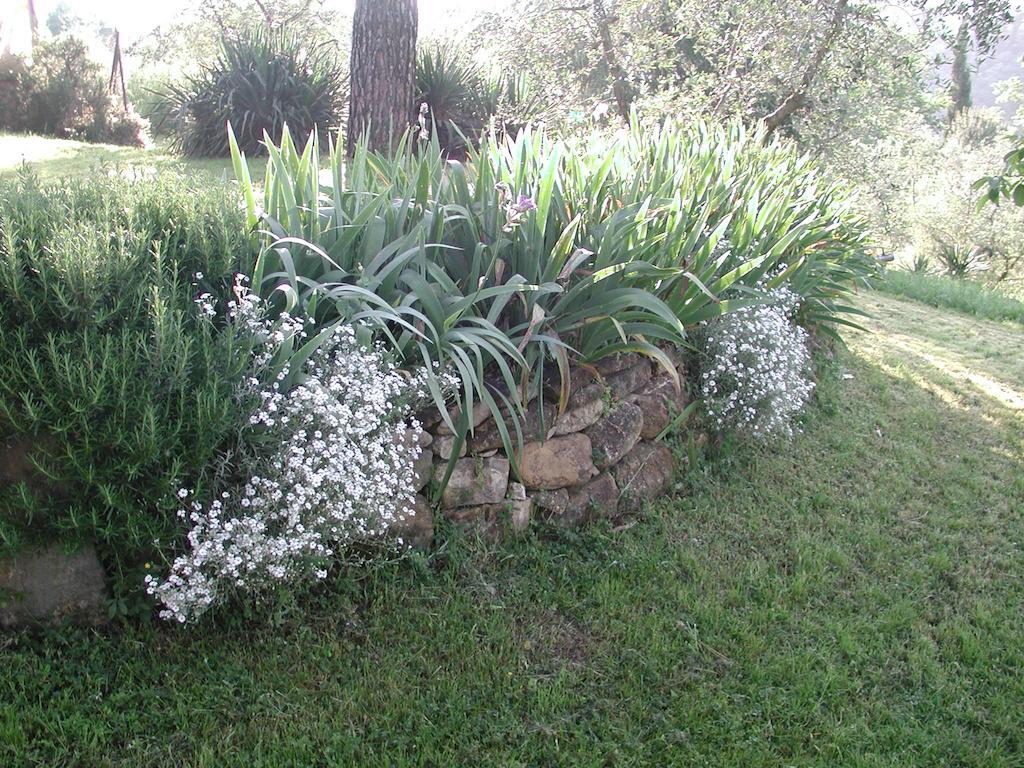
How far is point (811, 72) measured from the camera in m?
9.73

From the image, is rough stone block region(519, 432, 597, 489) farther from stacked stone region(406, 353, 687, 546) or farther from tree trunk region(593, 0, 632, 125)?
tree trunk region(593, 0, 632, 125)

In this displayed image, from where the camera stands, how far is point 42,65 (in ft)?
42.3

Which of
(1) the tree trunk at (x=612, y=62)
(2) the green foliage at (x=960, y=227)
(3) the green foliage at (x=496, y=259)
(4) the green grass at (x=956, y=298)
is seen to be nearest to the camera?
(3) the green foliage at (x=496, y=259)

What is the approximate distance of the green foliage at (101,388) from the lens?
2.41 meters

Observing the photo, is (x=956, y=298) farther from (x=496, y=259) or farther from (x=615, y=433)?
(x=496, y=259)

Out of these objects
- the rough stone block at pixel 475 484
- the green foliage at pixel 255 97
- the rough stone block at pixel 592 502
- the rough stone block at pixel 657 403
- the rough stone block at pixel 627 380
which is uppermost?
the green foliage at pixel 255 97

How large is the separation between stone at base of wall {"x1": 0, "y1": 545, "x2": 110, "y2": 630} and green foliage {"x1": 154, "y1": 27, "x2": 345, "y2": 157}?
25.6 feet

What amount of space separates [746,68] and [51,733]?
35.3 feet

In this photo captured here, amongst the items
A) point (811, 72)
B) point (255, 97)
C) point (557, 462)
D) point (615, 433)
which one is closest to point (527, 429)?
point (557, 462)

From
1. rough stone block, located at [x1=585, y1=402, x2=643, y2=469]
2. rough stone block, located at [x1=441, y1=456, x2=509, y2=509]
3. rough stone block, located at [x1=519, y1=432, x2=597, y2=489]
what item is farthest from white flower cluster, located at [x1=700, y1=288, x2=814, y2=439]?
rough stone block, located at [x1=441, y1=456, x2=509, y2=509]

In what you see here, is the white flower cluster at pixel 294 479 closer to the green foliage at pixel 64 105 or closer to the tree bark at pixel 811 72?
the tree bark at pixel 811 72

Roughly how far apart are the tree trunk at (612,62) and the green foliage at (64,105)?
7025 mm

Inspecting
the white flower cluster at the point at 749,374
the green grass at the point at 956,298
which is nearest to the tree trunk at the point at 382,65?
the white flower cluster at the point at 749,374

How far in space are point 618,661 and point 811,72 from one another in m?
8.76
